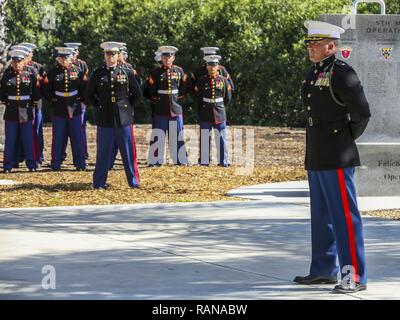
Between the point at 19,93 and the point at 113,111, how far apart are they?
3.69 meters

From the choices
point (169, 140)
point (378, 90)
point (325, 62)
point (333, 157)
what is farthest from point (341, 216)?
point (169, 140)

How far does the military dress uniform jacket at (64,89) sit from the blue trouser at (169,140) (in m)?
1.48

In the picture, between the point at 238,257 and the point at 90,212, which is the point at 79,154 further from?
the point at 238,257

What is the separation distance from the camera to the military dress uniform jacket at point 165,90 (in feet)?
65.5

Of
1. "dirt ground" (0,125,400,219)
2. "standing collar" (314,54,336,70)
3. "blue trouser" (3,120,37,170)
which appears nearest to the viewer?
"standing collar" (314,54,336,70)

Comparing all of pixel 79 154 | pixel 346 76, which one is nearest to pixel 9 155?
pixel 79 154

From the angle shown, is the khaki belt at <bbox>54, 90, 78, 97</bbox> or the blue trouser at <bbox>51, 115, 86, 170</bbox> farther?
the khaki belt at <bbox>54, 90, 78, 97</bbox>

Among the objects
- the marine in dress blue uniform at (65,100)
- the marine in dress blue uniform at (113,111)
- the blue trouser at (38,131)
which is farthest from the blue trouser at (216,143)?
the marine in dress blue uniform at (113,111)

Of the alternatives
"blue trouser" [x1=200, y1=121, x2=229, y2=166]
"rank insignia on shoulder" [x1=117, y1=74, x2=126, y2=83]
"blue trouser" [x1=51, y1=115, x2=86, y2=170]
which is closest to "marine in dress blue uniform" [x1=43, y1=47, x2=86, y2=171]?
"blue trouser" [x1=51, y1=115, x2=86, y2=170]

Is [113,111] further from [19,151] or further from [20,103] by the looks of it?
[19,151]

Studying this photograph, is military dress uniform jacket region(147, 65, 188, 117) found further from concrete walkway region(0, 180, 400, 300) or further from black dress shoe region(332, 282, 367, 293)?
black dress shoe region(332, 282, 367, 293)

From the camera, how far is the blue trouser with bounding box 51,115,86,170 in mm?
18938

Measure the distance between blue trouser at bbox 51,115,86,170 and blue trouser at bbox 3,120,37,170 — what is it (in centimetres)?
33

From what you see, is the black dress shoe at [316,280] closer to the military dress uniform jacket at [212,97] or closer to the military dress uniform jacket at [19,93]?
the military dress uniform jacket at [19,93]
